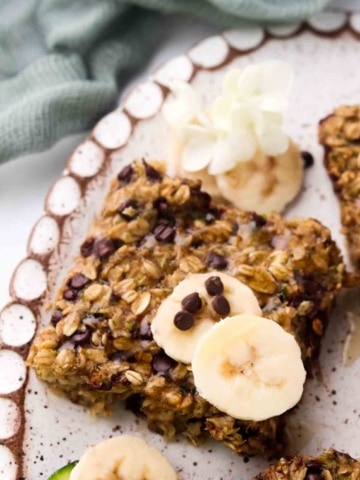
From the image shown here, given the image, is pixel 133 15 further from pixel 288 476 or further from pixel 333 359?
pixel 288 476

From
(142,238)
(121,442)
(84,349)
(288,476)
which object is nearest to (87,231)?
(142,238)

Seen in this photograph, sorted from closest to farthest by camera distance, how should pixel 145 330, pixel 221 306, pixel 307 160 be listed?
pixel 221 306 → pixel 145 330 → pixel 307 160

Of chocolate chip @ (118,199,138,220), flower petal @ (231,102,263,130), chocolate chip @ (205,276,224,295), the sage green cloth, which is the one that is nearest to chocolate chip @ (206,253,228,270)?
chocolate chip @ (205,276,224,295)

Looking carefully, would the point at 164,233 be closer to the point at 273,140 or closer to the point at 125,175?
the point at 125,175

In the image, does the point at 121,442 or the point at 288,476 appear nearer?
the point at 288,476

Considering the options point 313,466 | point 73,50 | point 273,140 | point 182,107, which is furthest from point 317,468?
point 73,50

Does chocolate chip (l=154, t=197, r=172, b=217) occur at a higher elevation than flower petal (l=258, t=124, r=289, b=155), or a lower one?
higher

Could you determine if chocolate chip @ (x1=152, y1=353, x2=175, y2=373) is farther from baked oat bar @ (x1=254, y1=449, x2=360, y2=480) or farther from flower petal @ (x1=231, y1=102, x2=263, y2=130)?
flower petal @ (x1=231, y1=102, x2=263, y2=130)
